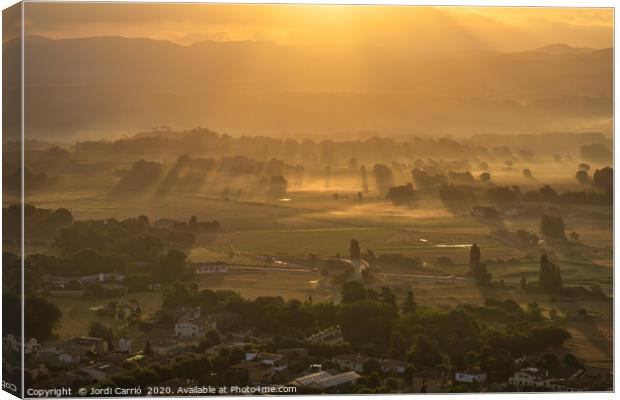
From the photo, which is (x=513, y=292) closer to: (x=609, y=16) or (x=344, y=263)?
(x=344, y=263)

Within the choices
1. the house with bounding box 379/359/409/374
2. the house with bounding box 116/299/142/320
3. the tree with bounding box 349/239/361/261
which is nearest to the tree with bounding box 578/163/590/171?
the tree with bounding box 349/239/361/261

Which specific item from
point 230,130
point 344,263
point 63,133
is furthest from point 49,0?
point 344,263

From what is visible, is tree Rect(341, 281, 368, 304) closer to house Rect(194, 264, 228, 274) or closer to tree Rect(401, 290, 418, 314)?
tree Rect(401, 290, 418, 314)

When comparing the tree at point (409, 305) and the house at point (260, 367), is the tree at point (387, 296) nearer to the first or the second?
the tree at point (409, 305)

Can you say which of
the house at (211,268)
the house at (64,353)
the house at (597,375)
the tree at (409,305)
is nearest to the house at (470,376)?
the tree at (409,305)

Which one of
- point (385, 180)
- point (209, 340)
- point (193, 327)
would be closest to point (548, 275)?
point (385, 180)

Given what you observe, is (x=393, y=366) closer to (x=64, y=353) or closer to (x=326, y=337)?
(x=326, y=337)
